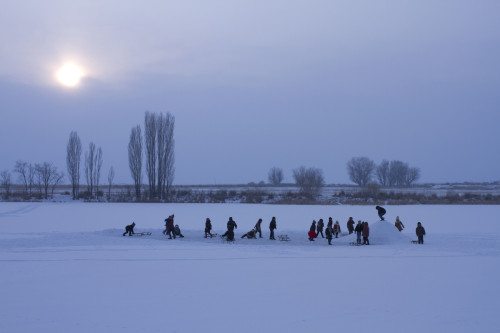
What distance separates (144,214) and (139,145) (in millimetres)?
23435

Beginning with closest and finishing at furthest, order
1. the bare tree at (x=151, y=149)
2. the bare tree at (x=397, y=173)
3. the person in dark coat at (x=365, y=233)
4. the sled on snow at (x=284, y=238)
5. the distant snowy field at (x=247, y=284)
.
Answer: the distant snowy field at (x=247, y=284) → the person in dark coat at (x=365, y=233) → the sled on snow at (x=284, y=238) → the bare tree at (x=151, y=149) → the bare tree at (x=397, y=173)

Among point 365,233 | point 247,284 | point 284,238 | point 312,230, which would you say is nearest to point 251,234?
point 284,238

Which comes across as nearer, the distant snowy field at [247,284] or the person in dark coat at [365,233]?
the distant snowy field at [247,284]

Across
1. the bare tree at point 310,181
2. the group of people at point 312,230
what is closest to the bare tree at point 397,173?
the bare tree at point 310,181

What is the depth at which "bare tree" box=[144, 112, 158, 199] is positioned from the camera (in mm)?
53719

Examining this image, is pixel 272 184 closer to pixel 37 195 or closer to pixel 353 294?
pixel 37 195

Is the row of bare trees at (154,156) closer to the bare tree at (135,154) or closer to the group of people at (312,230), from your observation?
the bare tree at (135,154)

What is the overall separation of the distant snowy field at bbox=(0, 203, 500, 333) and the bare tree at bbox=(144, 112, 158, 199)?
105ft

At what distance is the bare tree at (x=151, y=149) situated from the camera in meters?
53.7

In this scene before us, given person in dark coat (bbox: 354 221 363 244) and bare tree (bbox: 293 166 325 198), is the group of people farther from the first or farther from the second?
bare tree (bbox: 293 166 325 198)

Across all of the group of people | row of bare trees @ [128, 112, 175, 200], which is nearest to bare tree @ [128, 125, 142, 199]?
row of bare trees @ [128, 112, 175, 200]

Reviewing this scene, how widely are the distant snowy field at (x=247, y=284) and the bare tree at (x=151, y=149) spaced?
31946 mm

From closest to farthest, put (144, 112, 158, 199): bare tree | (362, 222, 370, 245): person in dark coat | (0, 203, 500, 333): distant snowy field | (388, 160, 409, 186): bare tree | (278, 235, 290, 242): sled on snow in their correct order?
(0, 203, 500, 333): distant snowy field
(362, 222, 370, 245): person in dark coat
(278, 235, 290, 242): sled on snow
(144, 112, 158, 199): bare tree
(388, 160, 409, 186): bare tree

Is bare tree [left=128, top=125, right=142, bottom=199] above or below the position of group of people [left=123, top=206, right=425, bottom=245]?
above
